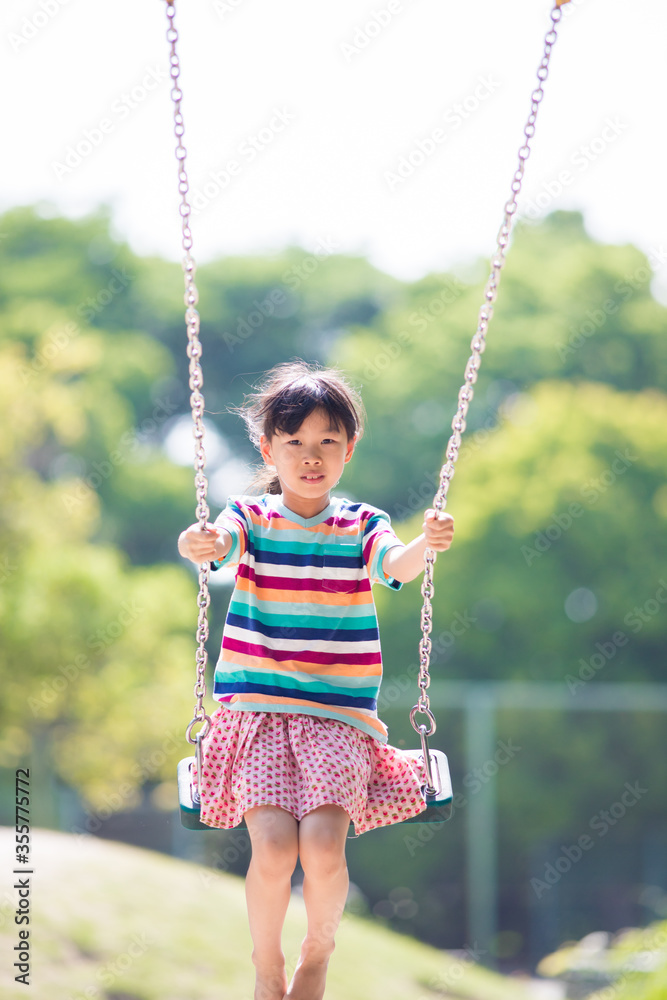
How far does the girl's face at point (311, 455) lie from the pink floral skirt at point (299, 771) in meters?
0.55

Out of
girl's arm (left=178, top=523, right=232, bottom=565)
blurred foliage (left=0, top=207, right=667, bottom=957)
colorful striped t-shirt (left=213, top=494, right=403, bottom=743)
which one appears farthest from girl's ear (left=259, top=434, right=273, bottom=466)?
blurred foliage (left=0, top=207, right=667, bottom=957)

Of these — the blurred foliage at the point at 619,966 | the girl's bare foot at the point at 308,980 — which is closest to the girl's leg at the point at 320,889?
the girl's bare foot at the point at 308,980

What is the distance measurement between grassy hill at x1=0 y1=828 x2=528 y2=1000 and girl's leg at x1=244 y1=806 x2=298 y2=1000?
12.1 ft

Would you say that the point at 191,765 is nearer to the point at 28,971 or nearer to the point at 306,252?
the point at 28,971

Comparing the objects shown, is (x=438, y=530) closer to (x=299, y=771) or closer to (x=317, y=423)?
(x=317, y=423)

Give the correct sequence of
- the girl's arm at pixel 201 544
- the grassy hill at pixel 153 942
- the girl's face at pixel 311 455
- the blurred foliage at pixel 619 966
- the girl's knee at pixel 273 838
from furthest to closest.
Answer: the grassy hill at pixel 153 942
the blurred foliage at pixel 619 966
the girl's face at pixel 311 455
the girl's arm at pixel 201 544
the girl's knee at pixel 273 838

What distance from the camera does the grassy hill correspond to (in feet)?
21.0

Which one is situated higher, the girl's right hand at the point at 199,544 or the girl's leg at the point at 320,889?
the girl's right hand at the point at 199,544

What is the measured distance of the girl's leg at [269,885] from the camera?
252 cm

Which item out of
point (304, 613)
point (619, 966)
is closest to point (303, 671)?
point (304, 613)

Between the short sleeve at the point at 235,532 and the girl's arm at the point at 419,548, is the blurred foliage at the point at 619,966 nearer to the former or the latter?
the girl's arm at the point at 419,548

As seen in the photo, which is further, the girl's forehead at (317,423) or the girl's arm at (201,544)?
the girl's forehead at (317,423)

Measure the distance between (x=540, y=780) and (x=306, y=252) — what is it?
1370 centimetres

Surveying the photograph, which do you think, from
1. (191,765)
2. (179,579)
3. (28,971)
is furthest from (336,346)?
(191,765)
